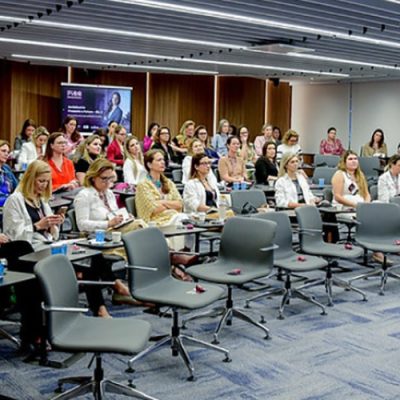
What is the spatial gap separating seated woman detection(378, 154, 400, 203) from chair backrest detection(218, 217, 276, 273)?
328 cm

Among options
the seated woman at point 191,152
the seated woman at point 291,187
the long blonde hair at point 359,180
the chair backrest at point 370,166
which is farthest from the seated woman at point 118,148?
the chair backrest at point 370,166

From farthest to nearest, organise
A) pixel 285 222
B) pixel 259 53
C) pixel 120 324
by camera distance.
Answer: pixel 259 53, pixel 285 222, pixel 120 324

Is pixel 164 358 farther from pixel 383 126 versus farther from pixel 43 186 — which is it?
pixel 383 126

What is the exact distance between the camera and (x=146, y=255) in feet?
14.5

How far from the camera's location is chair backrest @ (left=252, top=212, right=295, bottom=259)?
5605 millimetres

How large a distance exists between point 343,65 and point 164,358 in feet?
33.6

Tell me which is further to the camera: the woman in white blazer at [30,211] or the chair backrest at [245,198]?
the chair backrest at [245,198]

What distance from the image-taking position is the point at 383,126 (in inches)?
664

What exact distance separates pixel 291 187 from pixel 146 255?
325cm

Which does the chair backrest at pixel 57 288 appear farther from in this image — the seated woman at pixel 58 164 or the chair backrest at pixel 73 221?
the seated woman at pixel 58 164

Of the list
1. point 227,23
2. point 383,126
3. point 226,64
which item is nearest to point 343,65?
point 226,64

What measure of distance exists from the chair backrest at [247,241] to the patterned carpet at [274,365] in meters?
0.52

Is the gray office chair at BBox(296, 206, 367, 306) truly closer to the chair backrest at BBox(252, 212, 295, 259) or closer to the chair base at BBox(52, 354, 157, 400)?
the chair backrest at BBox(252, 212, 295, 259)

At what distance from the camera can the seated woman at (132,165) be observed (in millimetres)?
8266
